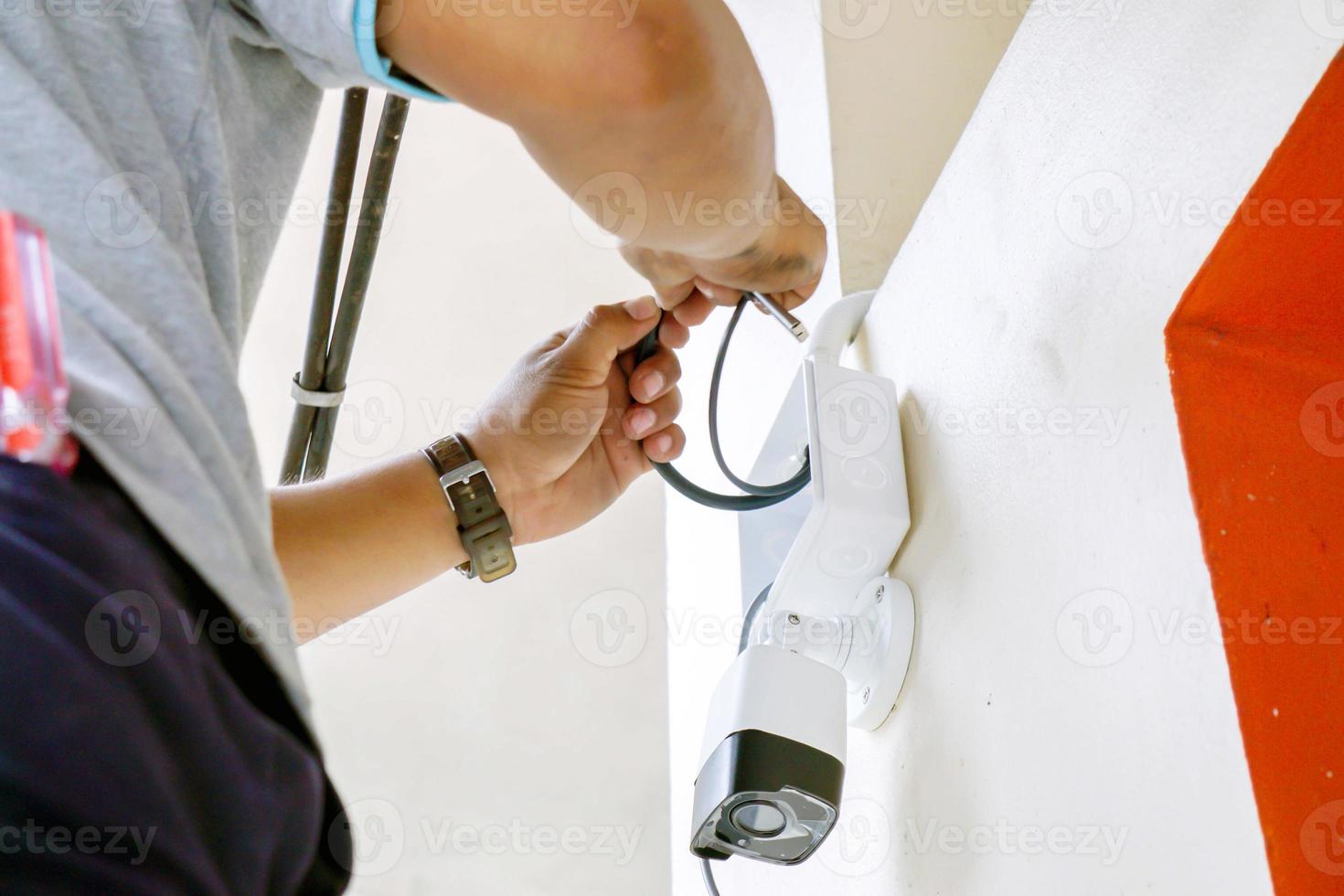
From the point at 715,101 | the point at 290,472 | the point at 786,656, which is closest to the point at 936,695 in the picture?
the point at 786,656

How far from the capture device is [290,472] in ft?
3.32

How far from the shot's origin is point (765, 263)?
675 mm

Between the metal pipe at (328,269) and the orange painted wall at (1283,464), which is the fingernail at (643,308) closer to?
the metal pipe at (328,269)

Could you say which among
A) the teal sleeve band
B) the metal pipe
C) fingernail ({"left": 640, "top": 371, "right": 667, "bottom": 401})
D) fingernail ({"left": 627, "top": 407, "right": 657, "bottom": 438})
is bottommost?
the teal sleeve band

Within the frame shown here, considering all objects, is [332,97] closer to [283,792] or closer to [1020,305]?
[1020,305]

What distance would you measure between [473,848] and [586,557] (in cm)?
51

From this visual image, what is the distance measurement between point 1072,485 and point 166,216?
0.43 meters

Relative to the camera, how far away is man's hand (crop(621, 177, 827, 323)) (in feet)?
2.15

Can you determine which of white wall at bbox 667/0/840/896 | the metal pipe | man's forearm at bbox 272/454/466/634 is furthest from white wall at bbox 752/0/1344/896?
the metal pipe

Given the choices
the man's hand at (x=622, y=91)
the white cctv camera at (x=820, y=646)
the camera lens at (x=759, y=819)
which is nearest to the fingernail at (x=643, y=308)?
the white cctv camera at (x=820, y=646)

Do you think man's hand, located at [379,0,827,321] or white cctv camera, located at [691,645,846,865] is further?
white cctv camera, located at [691,645,846,865]

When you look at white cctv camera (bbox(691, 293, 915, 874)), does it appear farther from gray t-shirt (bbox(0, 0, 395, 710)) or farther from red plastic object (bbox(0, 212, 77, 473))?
red plastic object (bbox(0, 212, 77, 473))

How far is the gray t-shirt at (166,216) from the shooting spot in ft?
1.11

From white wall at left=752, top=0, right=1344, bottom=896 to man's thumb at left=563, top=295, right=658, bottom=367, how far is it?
0.23m
